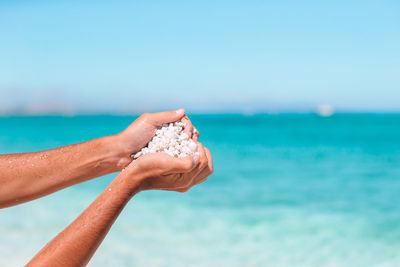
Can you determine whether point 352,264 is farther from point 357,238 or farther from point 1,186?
point 1,186

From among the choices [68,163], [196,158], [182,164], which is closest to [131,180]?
[182,164]

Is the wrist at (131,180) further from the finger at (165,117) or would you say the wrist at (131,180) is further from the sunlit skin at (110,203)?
the finger at (165,117)

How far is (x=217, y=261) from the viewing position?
5.73 meters

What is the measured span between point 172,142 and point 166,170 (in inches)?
14.7

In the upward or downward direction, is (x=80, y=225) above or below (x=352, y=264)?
below

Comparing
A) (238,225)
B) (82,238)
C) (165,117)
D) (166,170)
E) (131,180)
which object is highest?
(238,225)

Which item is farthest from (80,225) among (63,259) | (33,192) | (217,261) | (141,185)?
(217,261)

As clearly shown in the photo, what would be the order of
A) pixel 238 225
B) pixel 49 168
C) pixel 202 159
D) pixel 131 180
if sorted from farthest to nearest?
pixel 238 225
pixel 202 159
pixel 49 168
pixel 131 180

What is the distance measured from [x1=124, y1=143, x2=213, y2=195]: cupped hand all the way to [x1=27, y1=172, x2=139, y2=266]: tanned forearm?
0.70 ft

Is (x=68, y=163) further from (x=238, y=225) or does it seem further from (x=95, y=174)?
(x=238, y=225)

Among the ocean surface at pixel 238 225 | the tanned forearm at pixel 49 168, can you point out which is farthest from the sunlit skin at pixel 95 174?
the ocean surface at pixel 238 225

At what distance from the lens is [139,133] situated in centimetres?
261

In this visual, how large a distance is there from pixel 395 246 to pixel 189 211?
372 cm

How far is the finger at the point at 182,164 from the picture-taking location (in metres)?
2.20
